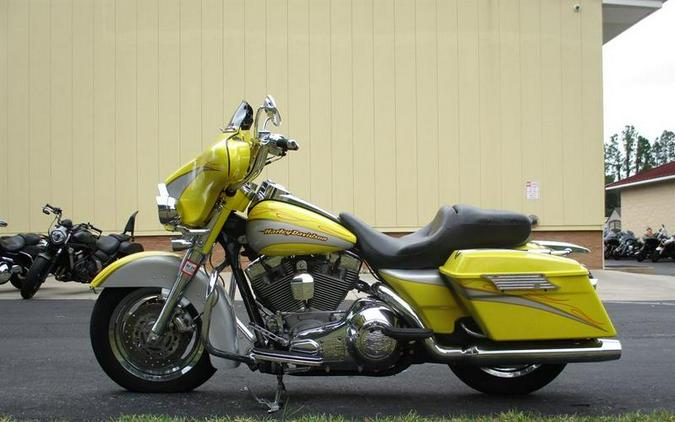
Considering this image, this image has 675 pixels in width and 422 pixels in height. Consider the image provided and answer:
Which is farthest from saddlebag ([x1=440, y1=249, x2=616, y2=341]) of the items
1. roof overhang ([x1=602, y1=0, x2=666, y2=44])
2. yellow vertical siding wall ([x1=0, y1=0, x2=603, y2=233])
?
roof overhang ([x1=602, y1=0, x2=666, y2=44])

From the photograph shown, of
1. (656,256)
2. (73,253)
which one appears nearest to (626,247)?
(656,256)

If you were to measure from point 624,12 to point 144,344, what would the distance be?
15.1 meters

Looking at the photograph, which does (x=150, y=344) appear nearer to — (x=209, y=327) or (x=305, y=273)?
(x=209, y=327)

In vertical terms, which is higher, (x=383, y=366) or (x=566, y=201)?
(x=566, y=201)

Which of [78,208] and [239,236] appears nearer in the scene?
[239,236]

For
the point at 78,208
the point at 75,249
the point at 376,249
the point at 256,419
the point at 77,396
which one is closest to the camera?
the point at 256,419

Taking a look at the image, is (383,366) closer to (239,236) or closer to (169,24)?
(239,236)

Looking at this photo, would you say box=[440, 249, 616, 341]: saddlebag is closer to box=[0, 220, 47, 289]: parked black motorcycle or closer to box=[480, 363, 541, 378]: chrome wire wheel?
box=[480, 363, 541, 378]: chrome wire wheel

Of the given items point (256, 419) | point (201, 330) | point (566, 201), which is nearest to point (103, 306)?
point (201, 330)

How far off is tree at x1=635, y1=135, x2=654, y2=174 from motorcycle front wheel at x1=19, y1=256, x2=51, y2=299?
4033 inches

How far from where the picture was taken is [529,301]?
13.2 ft

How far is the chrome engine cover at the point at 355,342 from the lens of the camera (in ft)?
13.1

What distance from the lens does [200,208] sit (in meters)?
4.18

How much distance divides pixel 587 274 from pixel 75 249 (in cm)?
926
